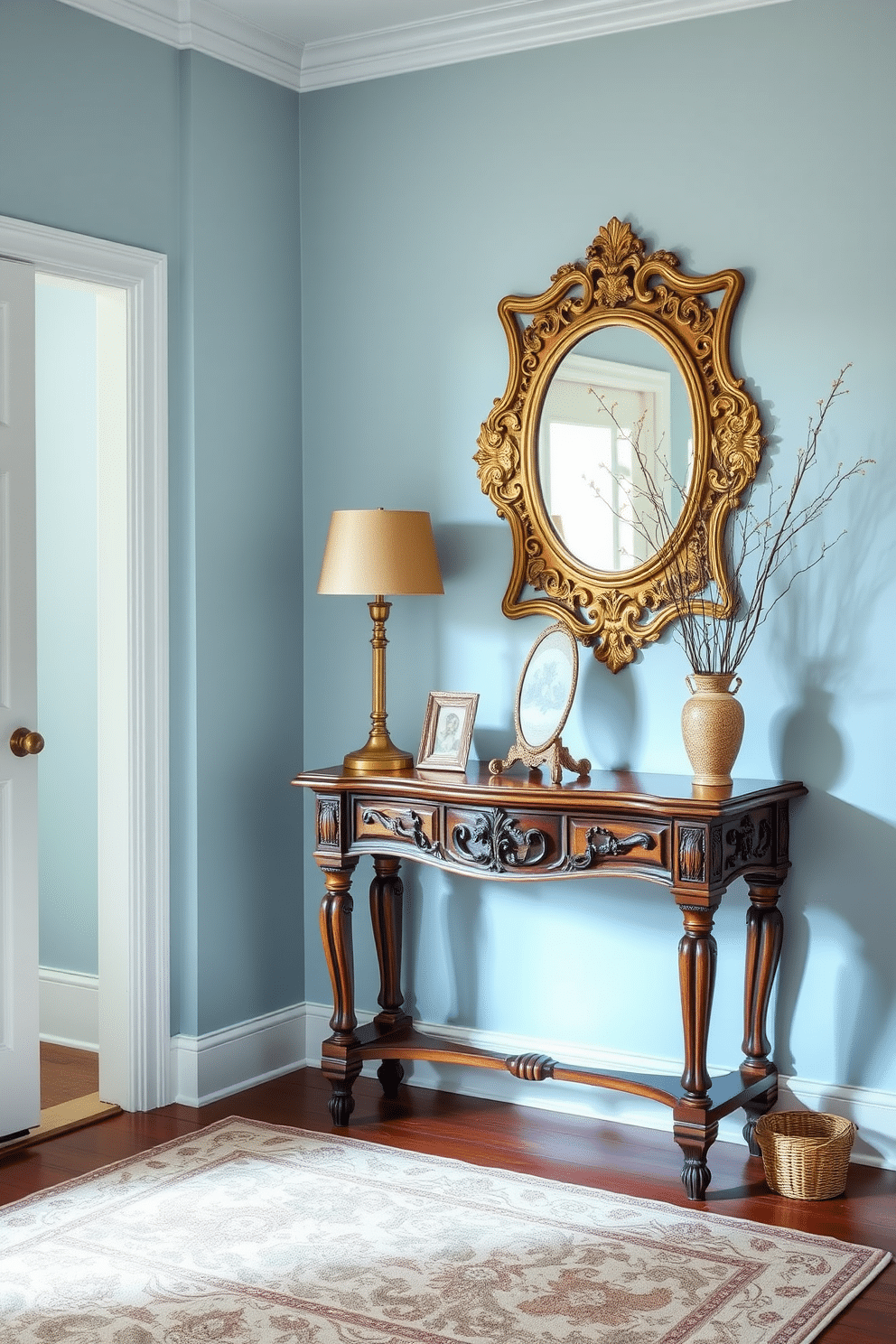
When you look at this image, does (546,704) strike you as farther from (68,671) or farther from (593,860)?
(68,671)

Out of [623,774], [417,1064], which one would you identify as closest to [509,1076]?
[417,1064]

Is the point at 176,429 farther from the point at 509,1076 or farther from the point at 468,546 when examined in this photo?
the point at 509,1076

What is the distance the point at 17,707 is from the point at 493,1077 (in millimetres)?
1675

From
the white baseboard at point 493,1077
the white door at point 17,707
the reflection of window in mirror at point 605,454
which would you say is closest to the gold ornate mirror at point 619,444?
the reflection of window in mirror at point 605,454

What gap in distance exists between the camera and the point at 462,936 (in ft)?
13.9

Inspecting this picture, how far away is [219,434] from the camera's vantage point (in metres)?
4.16

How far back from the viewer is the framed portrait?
3.86 meters

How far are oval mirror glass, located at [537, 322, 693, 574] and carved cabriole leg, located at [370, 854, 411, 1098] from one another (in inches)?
42.5

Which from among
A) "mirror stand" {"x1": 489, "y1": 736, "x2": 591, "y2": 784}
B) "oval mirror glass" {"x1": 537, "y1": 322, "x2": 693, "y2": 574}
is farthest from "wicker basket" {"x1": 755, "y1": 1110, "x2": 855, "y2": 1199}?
"oval mirror glass" {"x1": 537, "y1": 322, "x2": 693, "y2": 574}

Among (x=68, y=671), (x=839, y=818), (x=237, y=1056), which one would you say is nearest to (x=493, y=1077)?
(x=237, y=1056)

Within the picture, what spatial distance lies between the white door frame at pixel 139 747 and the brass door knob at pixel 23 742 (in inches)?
13.4

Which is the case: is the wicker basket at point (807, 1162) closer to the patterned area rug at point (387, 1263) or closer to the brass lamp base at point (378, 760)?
the patterned area rug at point (387, 1263)

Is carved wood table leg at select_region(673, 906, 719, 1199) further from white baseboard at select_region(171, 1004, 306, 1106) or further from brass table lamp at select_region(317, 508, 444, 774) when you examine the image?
white baseboard at select_region(171, 1004, 306, 1106)

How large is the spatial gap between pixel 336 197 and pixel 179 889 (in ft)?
6.90
